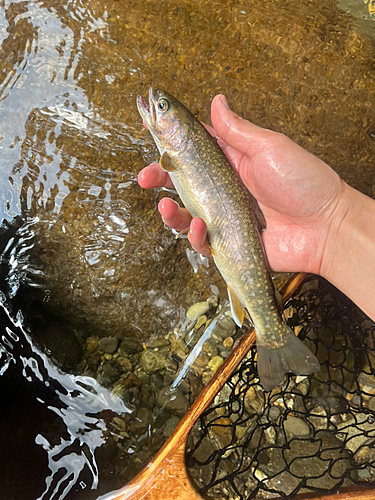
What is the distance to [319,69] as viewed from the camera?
9.07ft

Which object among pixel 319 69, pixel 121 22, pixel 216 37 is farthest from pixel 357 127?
pixel 121 22

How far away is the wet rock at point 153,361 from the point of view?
294cm

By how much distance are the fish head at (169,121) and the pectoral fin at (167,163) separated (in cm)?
6

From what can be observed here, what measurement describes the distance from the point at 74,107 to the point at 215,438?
2.91 meters

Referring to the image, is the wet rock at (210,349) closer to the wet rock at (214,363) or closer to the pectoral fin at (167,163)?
the wet rock at (214,363)

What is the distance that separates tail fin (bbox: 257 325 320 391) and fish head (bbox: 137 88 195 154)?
1.35 meters

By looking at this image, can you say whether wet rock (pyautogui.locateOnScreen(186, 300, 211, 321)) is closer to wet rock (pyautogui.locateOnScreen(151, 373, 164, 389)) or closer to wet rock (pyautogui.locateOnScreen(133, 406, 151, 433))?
wet rock (pyautogui.locateOnScreen(151, 373, 164, 389))

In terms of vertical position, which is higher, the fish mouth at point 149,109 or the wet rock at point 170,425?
the fish mouth at point 149,109

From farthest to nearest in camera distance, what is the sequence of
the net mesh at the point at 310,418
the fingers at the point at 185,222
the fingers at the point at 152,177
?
the net mesh at the point at 310,418
the fingers at the point at 152,177
the fingers at the point at 185,222

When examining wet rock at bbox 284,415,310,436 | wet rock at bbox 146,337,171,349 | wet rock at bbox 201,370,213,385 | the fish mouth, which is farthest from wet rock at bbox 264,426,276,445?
the fish mouth

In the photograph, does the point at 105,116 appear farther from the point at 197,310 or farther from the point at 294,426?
the point at 294,426

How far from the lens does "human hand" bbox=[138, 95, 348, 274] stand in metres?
2.13

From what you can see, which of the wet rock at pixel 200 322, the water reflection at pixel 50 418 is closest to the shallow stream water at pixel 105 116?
the water reflection at pixel 50 418

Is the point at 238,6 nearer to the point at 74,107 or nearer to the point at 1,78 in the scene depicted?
the point at 74,107
